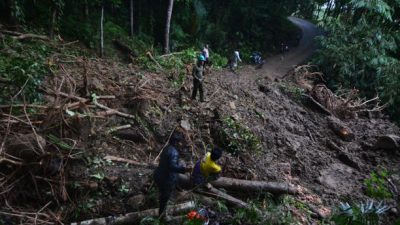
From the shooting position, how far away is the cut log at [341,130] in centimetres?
1183

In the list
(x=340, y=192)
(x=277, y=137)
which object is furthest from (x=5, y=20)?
(x=340, y=192)

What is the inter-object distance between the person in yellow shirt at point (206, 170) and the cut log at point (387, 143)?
749cm

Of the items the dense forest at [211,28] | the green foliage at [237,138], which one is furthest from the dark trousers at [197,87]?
the dense forest at [211,28]

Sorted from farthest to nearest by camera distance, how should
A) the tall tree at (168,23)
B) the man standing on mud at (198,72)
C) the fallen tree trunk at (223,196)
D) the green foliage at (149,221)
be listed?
the tall tree at (168,23) < the man standing on mud at (198,72) < the fallen tree trunk at (223,196) < the green foliage at (149,221)

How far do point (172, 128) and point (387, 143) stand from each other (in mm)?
7155

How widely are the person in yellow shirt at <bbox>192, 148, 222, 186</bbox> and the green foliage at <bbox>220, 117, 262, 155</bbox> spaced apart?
2423mm

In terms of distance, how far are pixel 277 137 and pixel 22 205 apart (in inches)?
271

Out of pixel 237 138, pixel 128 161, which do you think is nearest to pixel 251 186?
pixel 237 138

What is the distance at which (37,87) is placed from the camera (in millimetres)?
7910

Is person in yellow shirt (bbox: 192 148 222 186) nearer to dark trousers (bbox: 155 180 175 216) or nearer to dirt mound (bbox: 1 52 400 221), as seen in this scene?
dark trousers (bbox: 155 180 175 216)

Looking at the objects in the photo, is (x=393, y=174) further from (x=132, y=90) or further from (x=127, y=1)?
(x=127, y=1)

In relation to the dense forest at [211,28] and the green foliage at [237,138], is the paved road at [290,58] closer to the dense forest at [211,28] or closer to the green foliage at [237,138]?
the dense forest at [211,28]

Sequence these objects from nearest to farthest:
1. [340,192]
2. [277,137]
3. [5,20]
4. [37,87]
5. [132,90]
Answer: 1. [37,87]
2. [340,192]
3. [132,90]
4. [277,137]
5. [5,20]

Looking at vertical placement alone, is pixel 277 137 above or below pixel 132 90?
below
